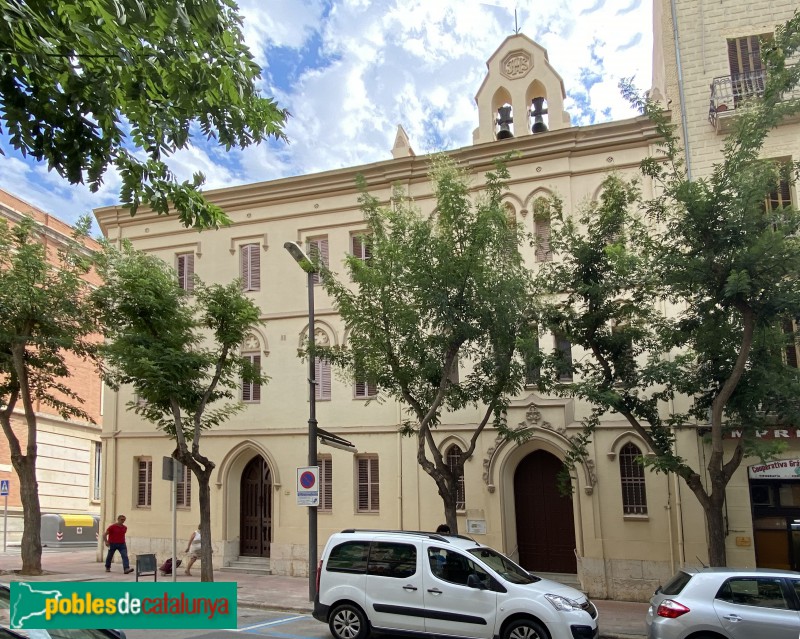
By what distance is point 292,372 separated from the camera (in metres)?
20.1

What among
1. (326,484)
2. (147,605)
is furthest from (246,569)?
(147,605)

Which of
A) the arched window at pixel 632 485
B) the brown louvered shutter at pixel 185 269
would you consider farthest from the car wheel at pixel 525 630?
the brown louvered shutter at pixel 185 269

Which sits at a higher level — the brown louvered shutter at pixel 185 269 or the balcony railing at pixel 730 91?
the balcony railing at pixel 730 91

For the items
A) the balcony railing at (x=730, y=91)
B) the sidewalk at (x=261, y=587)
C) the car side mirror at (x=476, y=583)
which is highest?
the balcony railing at (x=730, y=91)

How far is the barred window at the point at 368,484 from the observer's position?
18.9 meters

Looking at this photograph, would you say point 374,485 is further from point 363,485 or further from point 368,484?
point 363,485

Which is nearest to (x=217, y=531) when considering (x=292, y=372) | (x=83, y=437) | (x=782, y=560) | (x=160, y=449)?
(x=160, y=449)

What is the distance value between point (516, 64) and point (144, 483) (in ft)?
51.3

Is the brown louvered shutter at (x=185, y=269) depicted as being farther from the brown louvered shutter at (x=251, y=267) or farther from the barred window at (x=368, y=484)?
the barred window at (x=368, y=484)

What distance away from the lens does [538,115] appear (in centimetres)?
1969

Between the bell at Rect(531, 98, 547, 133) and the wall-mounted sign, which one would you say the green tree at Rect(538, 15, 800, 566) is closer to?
the wall-mounted sign

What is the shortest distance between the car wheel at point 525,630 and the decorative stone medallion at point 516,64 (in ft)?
47.0

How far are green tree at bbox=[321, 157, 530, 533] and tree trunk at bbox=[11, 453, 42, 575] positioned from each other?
8.60 metres

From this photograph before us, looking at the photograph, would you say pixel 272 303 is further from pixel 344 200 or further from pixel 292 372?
pixel 344 200
